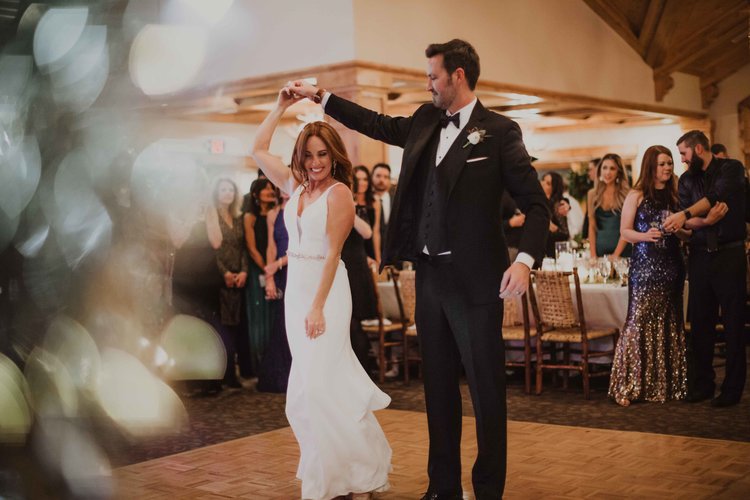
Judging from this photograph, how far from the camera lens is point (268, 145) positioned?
4.16 meters

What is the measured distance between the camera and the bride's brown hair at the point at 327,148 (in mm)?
4035

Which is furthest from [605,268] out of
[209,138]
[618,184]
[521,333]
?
[209,138]

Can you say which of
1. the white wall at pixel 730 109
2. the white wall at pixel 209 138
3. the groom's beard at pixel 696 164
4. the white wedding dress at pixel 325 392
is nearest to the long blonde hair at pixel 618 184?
the groom's beard at pixel 696 164

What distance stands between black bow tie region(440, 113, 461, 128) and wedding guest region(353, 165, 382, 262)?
401 cm

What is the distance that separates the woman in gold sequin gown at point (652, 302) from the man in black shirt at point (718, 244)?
149 millimetres

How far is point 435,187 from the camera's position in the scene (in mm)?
3641

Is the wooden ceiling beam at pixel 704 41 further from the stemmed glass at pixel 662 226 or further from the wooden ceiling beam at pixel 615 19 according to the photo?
the stemmed glass at pixel 662 226

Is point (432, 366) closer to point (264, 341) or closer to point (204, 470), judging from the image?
point (204, 470)

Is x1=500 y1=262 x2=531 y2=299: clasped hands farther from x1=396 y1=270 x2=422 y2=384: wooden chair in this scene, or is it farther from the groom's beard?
x1=396 y1=270 x2=422 y2=384: wooden chair

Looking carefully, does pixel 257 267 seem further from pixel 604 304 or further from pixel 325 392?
pixel 325 392

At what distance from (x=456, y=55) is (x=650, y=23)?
10.5 m

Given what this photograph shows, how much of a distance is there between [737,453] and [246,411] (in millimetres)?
3284

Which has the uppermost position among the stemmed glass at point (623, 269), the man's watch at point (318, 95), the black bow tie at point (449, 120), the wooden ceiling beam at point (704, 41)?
the wooden ceiling beam at point (704, 41)

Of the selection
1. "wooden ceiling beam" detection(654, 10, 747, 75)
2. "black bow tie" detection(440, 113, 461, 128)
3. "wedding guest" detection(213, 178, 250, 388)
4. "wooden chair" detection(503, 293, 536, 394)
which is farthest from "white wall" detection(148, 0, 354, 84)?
"wooden ceiling beam" detection(654, 10, 747, 75)
